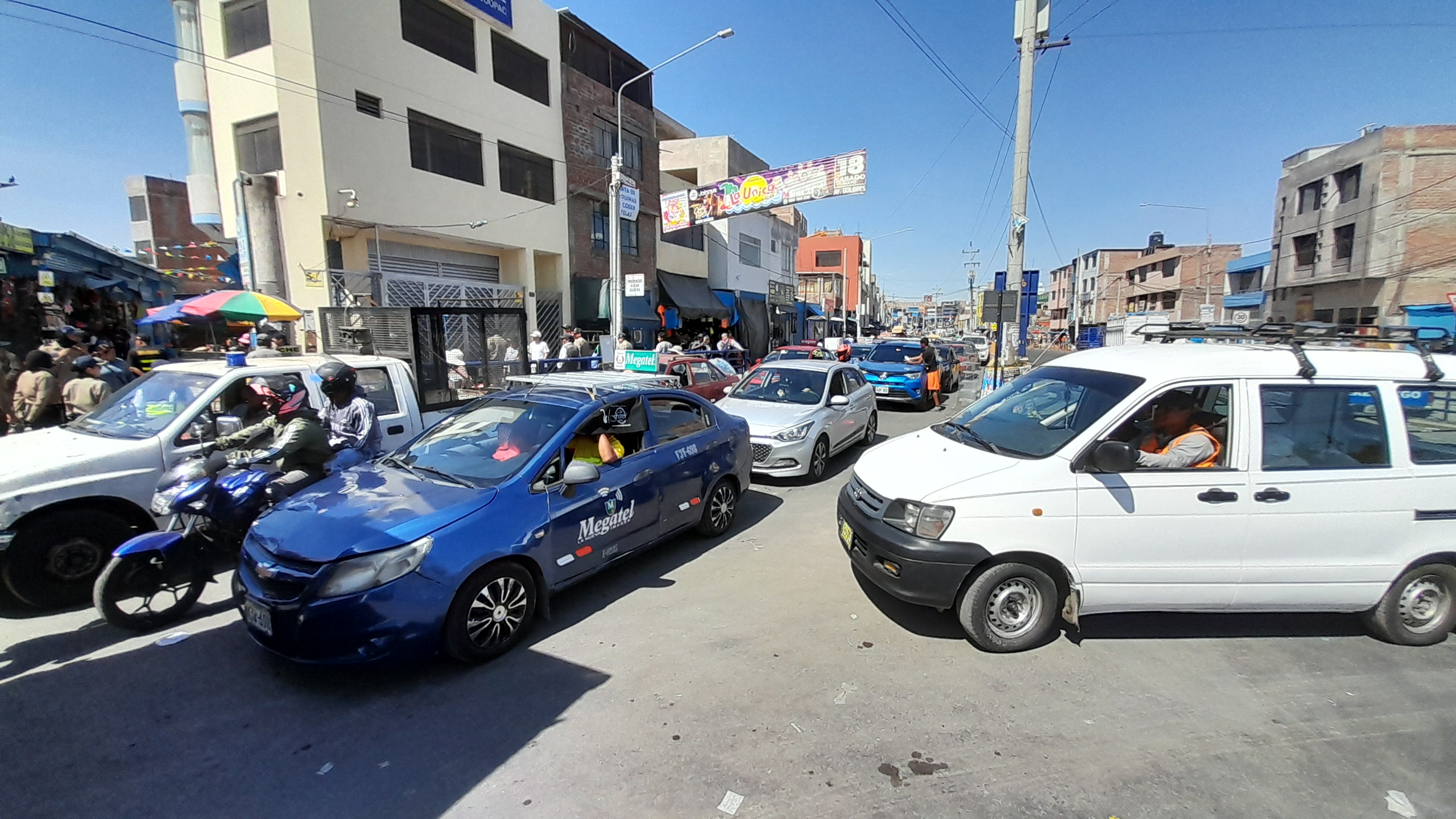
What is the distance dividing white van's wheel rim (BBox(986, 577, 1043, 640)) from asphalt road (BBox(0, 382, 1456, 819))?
17cm

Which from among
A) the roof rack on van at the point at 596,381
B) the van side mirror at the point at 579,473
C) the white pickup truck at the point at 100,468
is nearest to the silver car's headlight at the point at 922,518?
the van side mirror at the point at 579,473

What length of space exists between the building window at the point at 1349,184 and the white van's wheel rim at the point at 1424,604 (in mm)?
40160

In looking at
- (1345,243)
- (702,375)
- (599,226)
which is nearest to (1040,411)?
(702,375)

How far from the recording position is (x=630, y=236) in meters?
22.9

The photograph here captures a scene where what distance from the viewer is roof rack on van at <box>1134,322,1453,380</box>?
144 inches

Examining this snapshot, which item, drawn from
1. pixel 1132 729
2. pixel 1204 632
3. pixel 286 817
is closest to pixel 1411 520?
pixel 1204 632

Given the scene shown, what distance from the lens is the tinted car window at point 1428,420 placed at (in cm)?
361

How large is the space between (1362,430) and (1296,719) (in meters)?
1.85

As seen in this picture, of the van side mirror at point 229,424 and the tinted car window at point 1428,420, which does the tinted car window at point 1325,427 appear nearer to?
the tinted car window at point 1428,420

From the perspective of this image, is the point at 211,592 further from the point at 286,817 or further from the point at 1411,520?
the point at 1411,520

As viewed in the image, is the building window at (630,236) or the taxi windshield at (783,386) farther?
the building window at (630,236)

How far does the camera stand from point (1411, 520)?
3561 mm

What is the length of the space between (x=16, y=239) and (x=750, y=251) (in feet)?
86.6

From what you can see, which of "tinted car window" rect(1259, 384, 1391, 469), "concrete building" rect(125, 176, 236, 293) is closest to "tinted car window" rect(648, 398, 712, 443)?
"tinted car window" rect(1259, 384, 1391, 469)
